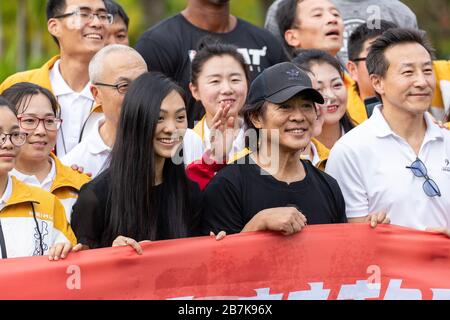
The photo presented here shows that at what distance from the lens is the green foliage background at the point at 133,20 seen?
25016 millimetres

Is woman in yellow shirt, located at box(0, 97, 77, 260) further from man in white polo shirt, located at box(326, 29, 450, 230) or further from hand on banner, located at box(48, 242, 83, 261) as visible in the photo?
man in white polo shirt, located at box(326, 29, 450, 230)

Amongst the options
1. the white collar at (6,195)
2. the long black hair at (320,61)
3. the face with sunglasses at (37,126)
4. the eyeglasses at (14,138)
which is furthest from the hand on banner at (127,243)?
the long black hair at (320,61)

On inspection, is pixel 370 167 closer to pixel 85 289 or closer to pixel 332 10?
pixel 85 289

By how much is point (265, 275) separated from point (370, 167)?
3.52 ft

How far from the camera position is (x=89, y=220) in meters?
5.73

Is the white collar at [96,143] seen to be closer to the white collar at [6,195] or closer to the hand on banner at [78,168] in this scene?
the hand on banner at [78,168]

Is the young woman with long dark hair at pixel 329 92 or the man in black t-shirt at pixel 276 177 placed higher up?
the young woman with long dark hair at pixel 329 92

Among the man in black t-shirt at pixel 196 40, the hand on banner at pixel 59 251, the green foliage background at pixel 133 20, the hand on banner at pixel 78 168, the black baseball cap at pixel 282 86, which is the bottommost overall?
the hand on banner at pixel 59 251

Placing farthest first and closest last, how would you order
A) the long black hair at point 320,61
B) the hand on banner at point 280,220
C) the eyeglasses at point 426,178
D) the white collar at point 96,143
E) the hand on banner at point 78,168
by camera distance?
the long black hair at point 320,61 < the white collar at point 96,143 < the hand on banner at point 78,168 < the eyeglasses at point 426,178 < the hand on banner at point 280,220

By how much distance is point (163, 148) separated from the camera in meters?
5.93

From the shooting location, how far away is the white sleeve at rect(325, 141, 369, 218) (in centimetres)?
630

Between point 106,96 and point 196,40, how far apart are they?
4.46 ft

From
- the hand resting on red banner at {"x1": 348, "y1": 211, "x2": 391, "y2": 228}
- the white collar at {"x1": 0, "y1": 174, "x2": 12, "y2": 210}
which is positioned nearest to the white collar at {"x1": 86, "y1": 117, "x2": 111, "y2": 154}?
the white collar at {"x1": 0, "y1": 174, "x2": 12, "y2": 210}
